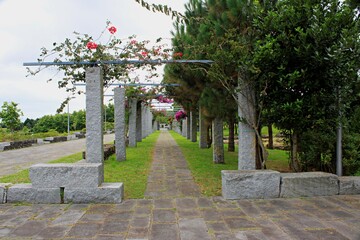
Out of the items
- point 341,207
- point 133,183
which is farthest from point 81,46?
point 341,207

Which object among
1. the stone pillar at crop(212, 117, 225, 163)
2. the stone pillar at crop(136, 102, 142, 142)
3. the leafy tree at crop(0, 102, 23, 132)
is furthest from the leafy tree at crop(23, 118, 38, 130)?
the stone pillar at crop(212, 117, 225, 163)

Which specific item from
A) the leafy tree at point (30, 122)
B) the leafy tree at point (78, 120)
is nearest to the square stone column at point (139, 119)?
the leafy tree at point (78, 120)

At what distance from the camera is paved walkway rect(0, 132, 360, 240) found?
115 inches

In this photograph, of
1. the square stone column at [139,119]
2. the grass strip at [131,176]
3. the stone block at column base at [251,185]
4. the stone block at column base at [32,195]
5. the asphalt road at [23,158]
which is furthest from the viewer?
the square stone column at [139,119]

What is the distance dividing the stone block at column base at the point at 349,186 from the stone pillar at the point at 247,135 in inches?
55.2

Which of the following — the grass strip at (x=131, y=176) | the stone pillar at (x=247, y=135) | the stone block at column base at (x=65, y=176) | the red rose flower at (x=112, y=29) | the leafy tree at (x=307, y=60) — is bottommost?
the grass strip at (x=131, y=176)

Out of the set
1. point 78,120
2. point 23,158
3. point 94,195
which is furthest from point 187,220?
point 78,120

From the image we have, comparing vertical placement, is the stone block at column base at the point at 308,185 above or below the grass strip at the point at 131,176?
above

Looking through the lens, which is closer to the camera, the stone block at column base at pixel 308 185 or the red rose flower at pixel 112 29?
the stone block at column base at pixel 308 185

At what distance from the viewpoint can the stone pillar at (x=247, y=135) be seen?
4711 mm

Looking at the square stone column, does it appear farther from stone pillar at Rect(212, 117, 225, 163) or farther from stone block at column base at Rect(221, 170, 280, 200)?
stone block at column base at Rect(221, 170, 280, 200)

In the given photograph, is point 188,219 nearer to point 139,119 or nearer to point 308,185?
point 308,185

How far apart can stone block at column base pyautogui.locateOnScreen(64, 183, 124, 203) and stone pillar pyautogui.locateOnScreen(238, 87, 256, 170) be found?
215 centimetres

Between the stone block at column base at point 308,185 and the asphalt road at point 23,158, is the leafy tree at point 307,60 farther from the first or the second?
the asphalt road at point 23,158
